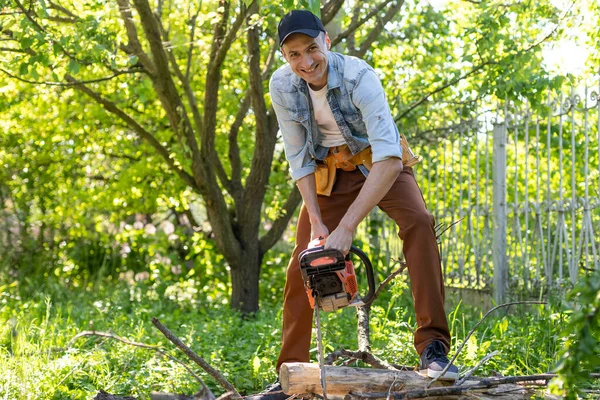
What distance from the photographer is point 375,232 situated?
8.77 meters

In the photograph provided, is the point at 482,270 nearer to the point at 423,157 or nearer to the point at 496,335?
the point at 423,157

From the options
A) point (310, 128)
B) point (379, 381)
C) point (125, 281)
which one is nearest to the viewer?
point (379, 381)

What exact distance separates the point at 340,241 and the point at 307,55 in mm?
895

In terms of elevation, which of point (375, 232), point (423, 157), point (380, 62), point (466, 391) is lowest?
point (466, 391)

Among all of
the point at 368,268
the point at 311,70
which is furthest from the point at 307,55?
the point at 368,268

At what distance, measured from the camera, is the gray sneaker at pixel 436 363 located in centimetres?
339

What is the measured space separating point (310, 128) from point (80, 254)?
6.88 metres

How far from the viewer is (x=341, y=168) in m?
4.00

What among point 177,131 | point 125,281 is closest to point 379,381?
point 177,131

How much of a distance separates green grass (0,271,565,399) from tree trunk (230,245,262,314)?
14 cm

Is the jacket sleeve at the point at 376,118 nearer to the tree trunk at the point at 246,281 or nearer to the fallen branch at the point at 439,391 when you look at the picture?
the fallen branch at the point at 439,391

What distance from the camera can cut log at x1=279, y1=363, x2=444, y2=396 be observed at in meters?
3.34

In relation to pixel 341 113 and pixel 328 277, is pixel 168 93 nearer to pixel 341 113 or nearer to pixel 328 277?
pixel 341 113

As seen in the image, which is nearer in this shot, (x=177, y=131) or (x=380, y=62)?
(x=177, y=131)
